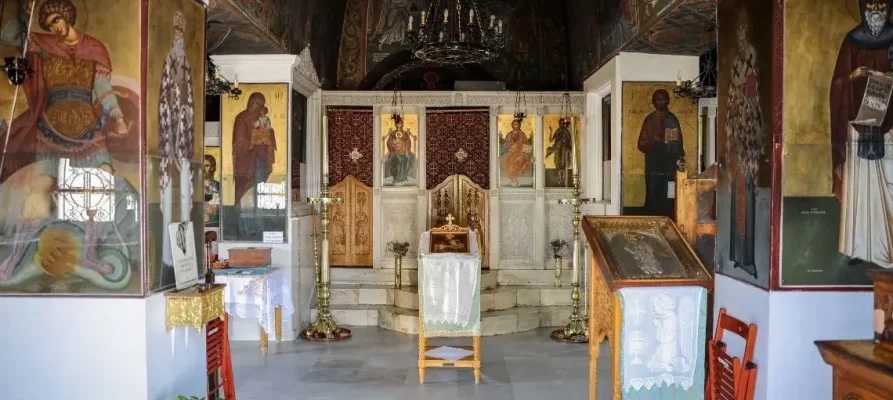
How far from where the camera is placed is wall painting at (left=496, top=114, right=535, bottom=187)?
9.44m

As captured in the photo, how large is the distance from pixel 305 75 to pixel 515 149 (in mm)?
2988

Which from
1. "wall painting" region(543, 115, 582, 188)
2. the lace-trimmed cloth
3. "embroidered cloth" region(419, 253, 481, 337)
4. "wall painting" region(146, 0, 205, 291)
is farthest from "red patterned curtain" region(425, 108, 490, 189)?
"wall painting" region(146, 0, 205, 291)

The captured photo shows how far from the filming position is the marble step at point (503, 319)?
26.0 ft

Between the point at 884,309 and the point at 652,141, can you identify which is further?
the point at 652,141

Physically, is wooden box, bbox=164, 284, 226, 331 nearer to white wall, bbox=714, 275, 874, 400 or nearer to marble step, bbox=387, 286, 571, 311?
white wall, bbox=714, 275, 874, 400

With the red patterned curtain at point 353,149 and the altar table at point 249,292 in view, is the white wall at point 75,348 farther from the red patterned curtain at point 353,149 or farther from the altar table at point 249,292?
the red patterned curtain at point 353,149

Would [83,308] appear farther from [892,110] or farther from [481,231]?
[481,231]

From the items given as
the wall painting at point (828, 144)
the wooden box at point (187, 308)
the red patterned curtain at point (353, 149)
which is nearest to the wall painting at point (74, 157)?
the wooden box at point (187, 308)

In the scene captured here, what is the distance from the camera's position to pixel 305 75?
8156 mm

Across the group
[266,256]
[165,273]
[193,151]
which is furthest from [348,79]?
[165,273]

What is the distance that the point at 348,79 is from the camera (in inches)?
389

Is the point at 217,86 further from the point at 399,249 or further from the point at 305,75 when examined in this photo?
the point at 399,249

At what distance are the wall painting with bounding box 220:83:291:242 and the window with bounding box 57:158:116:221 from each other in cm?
360

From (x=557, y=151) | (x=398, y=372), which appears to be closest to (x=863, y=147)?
(x=398, y=372)
